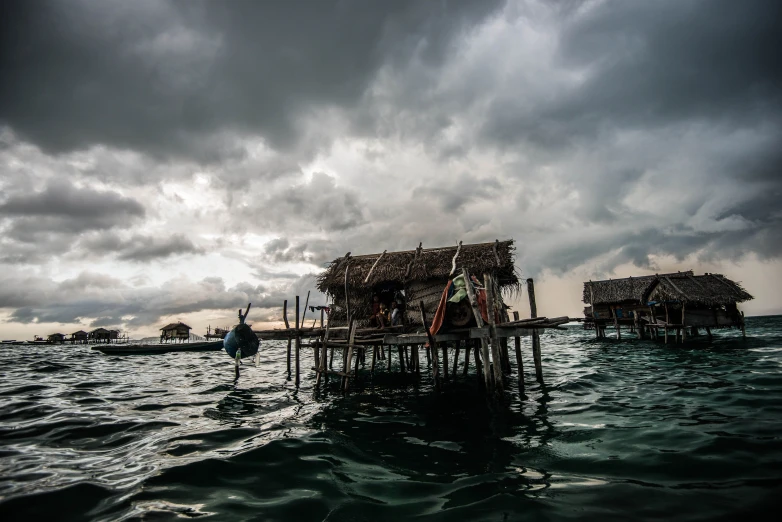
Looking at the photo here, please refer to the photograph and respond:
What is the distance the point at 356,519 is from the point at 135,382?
15017 mm

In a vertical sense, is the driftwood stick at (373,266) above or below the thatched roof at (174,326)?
above

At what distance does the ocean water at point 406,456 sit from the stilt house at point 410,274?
5.76 meters

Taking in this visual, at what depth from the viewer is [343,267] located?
59.4 feet

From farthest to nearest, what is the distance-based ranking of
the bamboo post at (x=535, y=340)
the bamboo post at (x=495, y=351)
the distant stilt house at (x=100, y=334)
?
the distant stilt house at (x=100, y=334), the bamboo post at (x=535, y=340), the bamboo post at (x=495, y=351)

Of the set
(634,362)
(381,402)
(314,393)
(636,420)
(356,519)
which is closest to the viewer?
(356,519)

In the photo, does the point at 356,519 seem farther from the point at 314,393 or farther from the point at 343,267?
the point at 343,267

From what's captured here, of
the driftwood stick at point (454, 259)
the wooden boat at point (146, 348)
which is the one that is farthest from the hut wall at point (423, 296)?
the wooden boat at point (146, 348)

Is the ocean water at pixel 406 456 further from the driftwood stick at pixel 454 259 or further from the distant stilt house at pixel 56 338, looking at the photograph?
the distant stilt house at pixel 56 338

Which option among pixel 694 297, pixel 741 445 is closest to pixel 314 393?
pixel 741 445

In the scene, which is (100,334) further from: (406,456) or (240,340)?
(406,456)

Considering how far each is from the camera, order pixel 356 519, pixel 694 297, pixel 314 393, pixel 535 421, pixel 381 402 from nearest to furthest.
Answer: pixel 356 519 < pixel 535 421 < pixel 381 402 < pixel 314 393 < pixel 694 297

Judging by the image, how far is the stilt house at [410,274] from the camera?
15.9 metres

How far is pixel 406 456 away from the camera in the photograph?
612 centimetres

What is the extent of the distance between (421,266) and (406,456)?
10.8m
